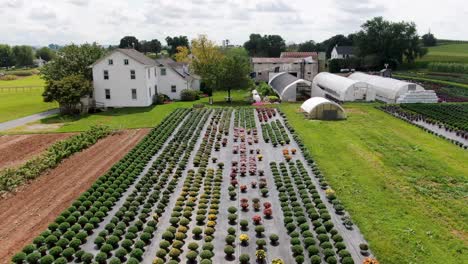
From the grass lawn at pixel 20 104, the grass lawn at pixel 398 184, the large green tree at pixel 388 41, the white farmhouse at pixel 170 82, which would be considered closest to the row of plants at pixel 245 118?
the grass lawn at pixel 398 184

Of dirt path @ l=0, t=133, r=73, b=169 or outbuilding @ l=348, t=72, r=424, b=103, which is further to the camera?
outbuilding @ l=348, t=72, r=424, b=103

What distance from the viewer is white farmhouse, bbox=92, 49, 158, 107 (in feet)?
190

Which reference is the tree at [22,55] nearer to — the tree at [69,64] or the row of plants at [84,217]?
the tree at [69,64]

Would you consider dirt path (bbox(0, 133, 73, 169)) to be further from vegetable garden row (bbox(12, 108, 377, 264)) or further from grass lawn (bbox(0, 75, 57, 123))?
grass lawn (bbox(0, 75, 57, 123))

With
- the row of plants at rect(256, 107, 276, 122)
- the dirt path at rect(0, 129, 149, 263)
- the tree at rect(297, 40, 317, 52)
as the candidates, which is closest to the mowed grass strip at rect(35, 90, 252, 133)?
the row of plants at rect(256, 107, 276, 122)

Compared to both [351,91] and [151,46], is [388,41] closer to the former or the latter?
[351,91]

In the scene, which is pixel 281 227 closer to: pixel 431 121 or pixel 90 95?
pixel 431 121

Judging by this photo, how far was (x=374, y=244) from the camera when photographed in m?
19.1

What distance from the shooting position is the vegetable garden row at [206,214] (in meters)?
18.5

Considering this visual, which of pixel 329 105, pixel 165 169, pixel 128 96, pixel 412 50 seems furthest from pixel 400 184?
pixel 412 50

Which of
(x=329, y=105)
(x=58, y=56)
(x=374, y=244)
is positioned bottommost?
(x=374, y=244)

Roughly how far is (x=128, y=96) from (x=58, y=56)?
12.9 m

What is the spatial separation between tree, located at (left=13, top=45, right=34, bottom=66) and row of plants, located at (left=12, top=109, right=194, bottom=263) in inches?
6620

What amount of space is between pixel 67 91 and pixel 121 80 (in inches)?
352
